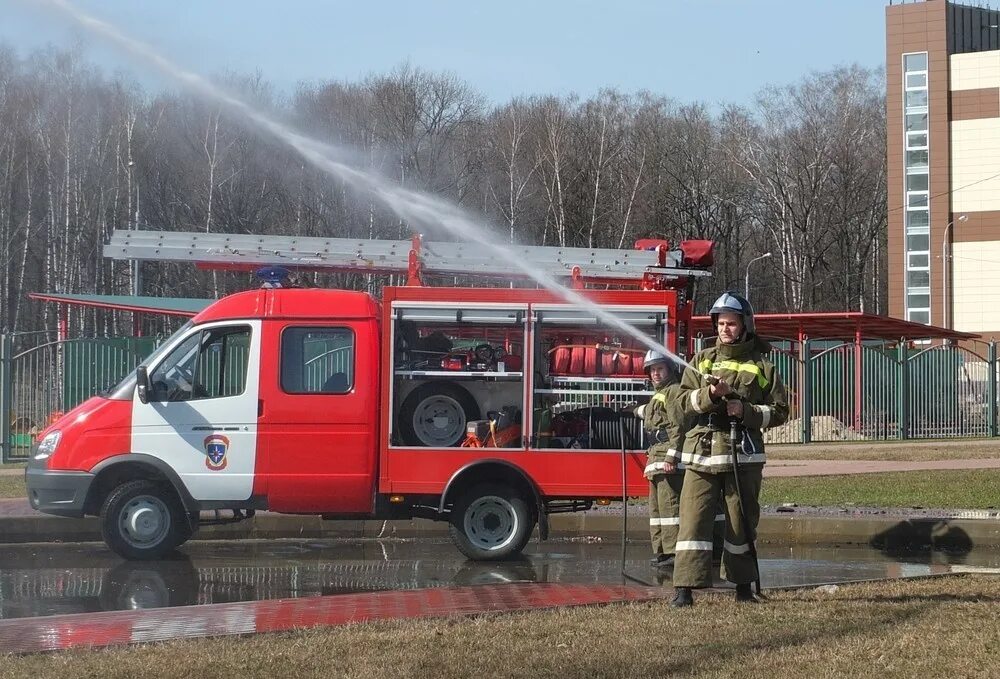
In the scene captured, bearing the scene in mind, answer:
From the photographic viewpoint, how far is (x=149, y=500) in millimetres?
11328

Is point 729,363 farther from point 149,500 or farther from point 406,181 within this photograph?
point 406,181

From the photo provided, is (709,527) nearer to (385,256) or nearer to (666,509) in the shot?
(666,509)

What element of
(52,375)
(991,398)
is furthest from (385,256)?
(991,398)

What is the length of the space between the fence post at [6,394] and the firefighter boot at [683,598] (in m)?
16.5

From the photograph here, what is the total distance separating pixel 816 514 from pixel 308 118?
941 inches

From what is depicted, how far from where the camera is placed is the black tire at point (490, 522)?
11133mm

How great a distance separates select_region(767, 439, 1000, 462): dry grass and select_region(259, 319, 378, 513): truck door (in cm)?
1219

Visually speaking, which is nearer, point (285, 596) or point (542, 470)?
point (285, 596)

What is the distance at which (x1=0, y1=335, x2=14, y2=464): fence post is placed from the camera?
21359mm

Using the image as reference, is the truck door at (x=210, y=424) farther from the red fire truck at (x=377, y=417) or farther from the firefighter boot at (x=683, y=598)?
the firefighter boot at (x=683, y=598)

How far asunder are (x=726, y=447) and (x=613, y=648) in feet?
5.96

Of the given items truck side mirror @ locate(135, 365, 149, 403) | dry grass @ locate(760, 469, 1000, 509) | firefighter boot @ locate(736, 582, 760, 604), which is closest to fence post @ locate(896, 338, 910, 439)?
dry grass @ locate(760, 469, 1000, 509)

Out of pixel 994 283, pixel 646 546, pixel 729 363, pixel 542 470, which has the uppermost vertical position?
pixel 994 283

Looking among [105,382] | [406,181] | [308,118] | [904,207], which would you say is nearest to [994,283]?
[904,207]
